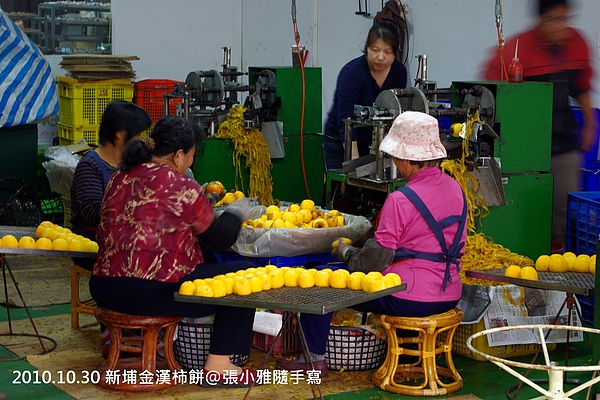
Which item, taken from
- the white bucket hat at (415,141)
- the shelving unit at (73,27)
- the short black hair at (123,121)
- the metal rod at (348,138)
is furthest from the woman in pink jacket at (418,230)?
the shelving unit at (73,27)

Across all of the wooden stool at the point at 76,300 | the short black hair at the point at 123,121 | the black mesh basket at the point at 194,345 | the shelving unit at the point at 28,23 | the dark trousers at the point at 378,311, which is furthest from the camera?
the shelving unit at the point at 28,23

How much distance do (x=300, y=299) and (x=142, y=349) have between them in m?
1.16

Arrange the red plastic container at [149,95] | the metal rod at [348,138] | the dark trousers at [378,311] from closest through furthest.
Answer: the dark trousers at [378,311], the metal rod at [348,138], the red plastic container at [149,95]

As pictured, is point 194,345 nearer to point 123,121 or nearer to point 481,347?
point 123,121

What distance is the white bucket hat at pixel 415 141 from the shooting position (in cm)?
441

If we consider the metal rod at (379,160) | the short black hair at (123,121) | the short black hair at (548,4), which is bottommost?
the metal rod at (379,160)

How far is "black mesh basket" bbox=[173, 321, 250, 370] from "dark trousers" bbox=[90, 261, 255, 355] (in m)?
0.25

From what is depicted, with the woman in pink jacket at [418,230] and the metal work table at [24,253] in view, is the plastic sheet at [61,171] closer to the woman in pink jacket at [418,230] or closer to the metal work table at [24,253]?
the metal work table at [24,253]

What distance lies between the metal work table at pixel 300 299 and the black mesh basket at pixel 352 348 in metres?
0.82

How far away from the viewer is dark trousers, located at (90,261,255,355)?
4.29 metres

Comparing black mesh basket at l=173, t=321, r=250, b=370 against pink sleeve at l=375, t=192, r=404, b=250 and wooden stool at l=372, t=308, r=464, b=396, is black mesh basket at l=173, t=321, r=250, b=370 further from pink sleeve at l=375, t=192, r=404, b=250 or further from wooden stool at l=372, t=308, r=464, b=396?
pink sleeve at l=375, t=192, r=404, b=250

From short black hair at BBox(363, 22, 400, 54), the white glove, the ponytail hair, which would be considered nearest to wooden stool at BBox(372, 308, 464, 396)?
the white glove

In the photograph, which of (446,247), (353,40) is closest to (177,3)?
(353,40)

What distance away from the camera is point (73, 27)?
1038cm
